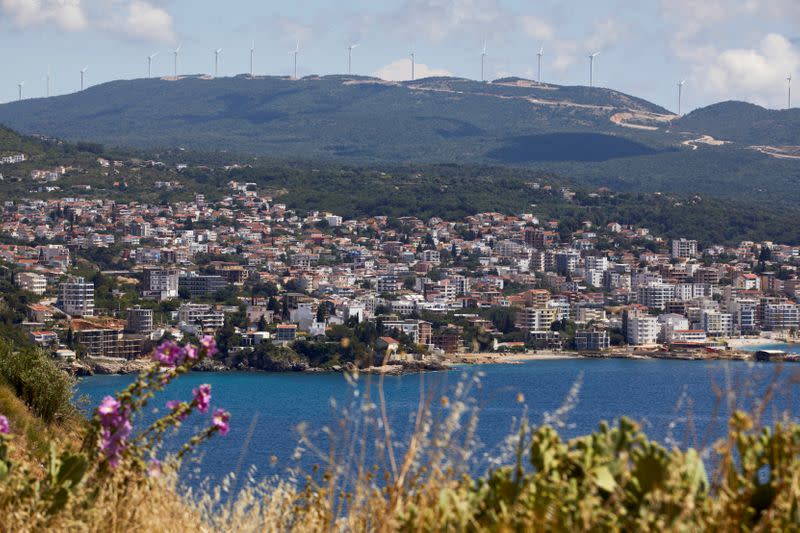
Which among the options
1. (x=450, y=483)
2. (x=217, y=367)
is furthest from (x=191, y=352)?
(x=217, y=367)

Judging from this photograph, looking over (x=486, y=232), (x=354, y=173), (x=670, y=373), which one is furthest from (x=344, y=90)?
(x=670, y=373)

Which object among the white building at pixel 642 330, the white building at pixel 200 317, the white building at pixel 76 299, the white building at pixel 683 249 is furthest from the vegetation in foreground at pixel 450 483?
the white building at pixel 683 249

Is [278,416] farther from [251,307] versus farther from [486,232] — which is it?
[486,232]

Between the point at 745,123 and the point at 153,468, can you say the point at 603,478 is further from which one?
the point at 745,123

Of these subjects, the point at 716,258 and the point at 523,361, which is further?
→ the point at 716,258

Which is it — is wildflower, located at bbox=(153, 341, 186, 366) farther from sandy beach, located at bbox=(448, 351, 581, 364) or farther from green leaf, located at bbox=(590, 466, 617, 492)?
sandy beach, located at bbox=(448, 351, 581, 364)

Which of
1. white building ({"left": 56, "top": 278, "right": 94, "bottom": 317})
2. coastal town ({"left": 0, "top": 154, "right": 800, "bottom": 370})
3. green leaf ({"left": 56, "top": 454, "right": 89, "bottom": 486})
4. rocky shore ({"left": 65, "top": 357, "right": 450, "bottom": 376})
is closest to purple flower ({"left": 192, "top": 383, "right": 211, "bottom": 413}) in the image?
green leaf ({"left": 56, "top": 454, "right": 89, "bottom": 486})
